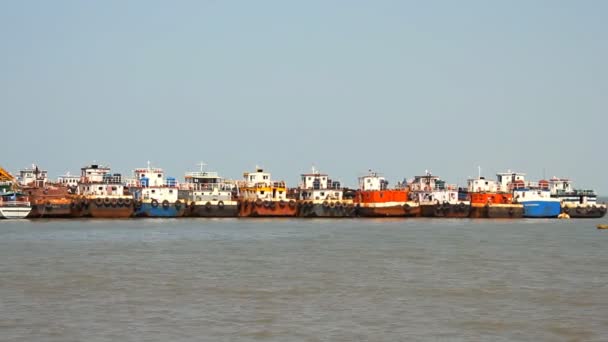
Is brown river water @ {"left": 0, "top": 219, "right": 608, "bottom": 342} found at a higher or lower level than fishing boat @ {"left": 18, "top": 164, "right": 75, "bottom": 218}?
lower

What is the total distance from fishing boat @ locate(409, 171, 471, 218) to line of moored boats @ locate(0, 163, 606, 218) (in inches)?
5.3

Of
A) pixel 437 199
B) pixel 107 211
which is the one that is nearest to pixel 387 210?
pixel 437 199

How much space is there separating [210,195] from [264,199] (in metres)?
7.16

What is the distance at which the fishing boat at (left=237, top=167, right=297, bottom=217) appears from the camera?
424 ft

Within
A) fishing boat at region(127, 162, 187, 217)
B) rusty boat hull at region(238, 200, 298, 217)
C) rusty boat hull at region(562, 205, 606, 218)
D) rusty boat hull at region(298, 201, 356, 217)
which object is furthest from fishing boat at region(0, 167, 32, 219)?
rusty boat hull at region(562, 205, 606, 218)

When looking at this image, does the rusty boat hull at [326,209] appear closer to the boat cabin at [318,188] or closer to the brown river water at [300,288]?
the boat cabin at [318,188]

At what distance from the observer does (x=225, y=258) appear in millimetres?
62656

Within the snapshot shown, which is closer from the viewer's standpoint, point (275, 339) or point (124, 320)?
point (275, 339)

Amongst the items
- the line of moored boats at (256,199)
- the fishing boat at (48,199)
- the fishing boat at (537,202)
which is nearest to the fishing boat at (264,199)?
the line of moored boats at (256,199)

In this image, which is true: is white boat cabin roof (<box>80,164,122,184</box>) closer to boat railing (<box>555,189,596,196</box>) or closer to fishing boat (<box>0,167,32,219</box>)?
fishing boat (<box>0,167,32,219</box>)

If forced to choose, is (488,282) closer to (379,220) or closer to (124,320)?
(124,320)

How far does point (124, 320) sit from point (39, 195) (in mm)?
91628

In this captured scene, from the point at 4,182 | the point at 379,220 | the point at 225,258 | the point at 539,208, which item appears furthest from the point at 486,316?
the point at 4,182

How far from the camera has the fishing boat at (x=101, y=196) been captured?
12200cm
